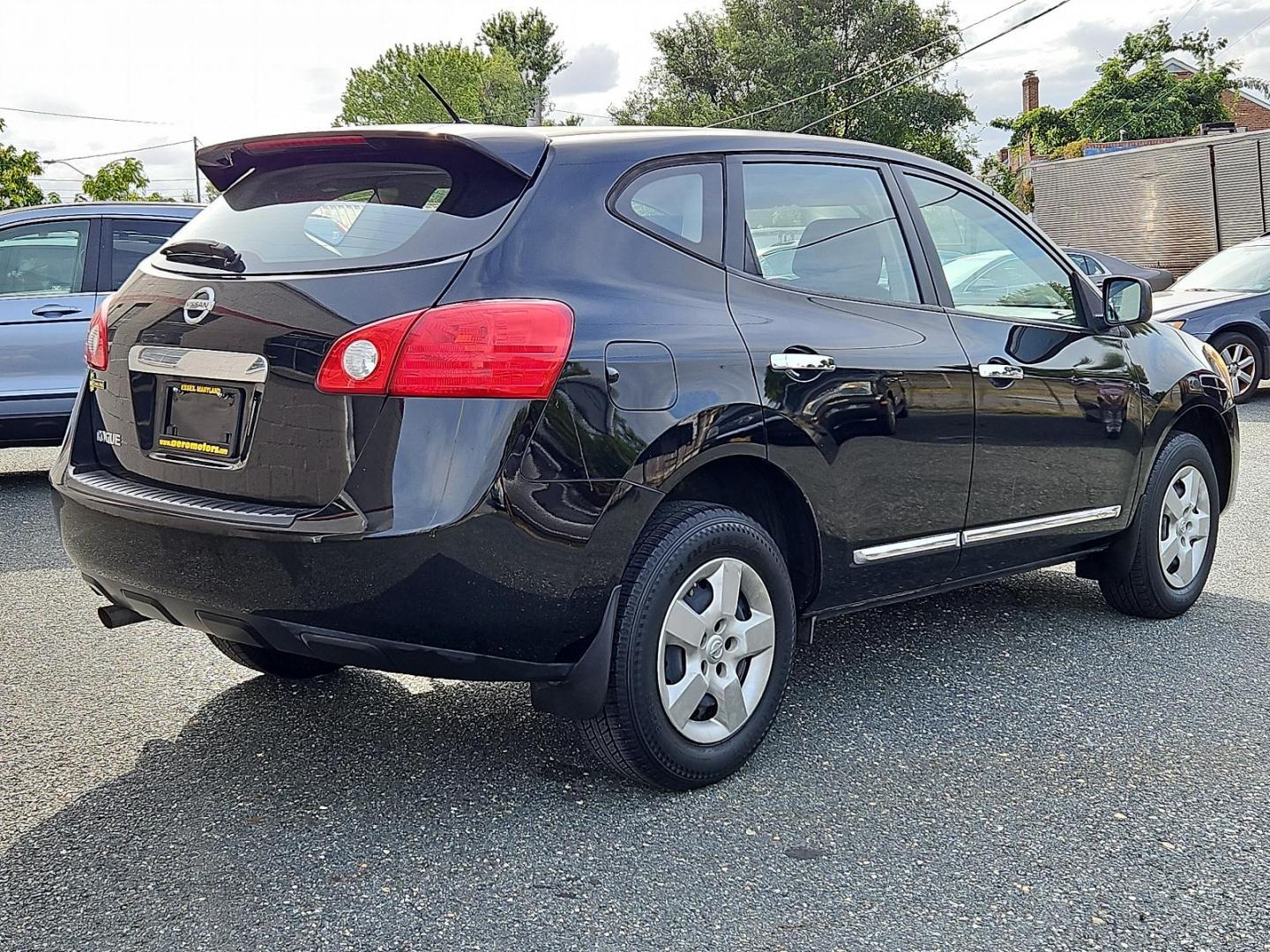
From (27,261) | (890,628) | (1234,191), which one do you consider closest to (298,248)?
(890,628)

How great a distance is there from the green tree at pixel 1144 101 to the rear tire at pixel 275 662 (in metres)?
44.7

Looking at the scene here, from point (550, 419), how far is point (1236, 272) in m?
12.4

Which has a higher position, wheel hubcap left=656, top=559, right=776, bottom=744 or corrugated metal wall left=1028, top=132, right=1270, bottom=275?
corrugated metal wall left=1028, top=132, right=1270, bottom=275

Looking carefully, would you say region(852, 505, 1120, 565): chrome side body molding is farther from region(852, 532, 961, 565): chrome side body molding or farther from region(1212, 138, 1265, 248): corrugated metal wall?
region(1212, 138, 1265, 248): corrugated metal wall

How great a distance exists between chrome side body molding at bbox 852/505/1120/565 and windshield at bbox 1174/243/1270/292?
9.43 meters

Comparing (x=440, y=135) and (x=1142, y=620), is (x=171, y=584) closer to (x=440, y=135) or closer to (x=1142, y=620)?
(x=440, y=135)

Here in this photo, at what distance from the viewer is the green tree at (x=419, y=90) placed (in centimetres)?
7650

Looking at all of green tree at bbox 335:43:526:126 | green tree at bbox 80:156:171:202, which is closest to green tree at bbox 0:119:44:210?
green tree at bbox 80:156:171:202

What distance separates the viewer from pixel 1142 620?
17.3 ft

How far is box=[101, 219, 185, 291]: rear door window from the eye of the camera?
8.28m

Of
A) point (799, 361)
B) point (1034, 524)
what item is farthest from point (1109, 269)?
point (799, 361)

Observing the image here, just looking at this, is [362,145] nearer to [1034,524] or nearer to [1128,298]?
[1034,524]

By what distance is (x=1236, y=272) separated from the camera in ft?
44.4

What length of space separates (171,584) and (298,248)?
86 cm
